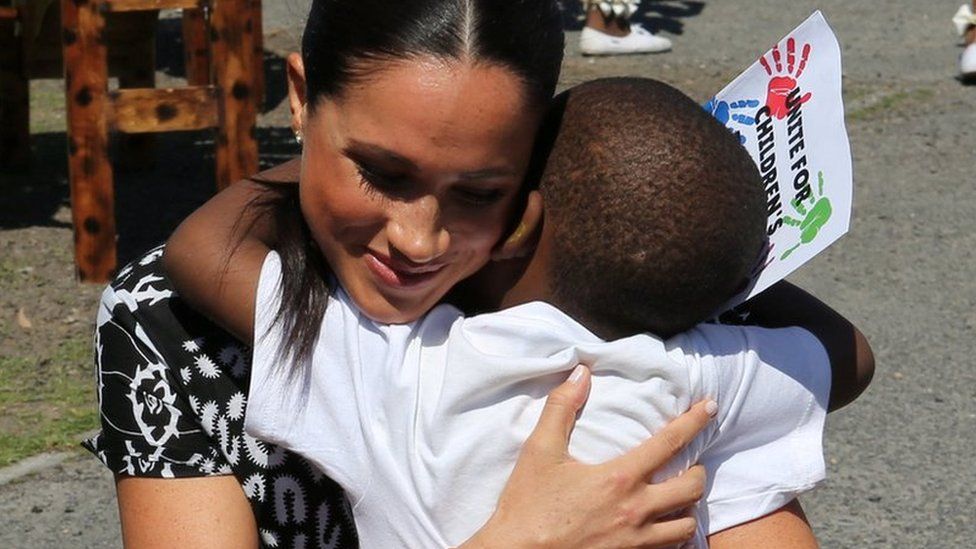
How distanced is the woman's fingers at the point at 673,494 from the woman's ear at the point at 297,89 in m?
0.59

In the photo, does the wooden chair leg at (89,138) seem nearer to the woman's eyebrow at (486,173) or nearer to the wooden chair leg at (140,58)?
the wooden chair leg at (140,58)

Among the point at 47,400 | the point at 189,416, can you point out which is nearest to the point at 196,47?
the point at 47,400

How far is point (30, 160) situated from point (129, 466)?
5638 mm

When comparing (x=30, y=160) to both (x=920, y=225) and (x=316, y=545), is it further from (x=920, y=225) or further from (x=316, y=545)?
(x=316, y=545)

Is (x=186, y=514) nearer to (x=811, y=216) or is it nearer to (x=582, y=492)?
(x=582, y=492)

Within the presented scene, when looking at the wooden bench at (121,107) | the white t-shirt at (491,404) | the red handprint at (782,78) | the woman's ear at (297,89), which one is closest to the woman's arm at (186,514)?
the white t-shirt at (491,404)

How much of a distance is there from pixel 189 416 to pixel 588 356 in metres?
0.54

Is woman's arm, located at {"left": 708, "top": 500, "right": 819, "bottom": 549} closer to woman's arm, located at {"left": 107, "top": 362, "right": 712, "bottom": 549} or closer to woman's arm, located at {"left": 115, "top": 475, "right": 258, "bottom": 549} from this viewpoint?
woman's arm, located at {"left": 107, "top": 362, "right": 712, "bottom": 549}

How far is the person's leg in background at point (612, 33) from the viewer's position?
9000 mm

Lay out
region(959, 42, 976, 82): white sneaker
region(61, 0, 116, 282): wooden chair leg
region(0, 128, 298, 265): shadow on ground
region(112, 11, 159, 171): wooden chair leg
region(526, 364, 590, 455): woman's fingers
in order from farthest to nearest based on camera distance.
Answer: region(959, 42, 976, 82): white sneaker, region(112, 11, 159, 171): wooden chair leg, region(0, 128, 298, 265): shadow on ground, region(61, 0, 116, 282): wooden chair leg, region(526, 364, 590, 455): woman's fingers

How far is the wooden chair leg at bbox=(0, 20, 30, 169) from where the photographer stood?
22.5 feet

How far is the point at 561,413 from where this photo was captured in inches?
69.2

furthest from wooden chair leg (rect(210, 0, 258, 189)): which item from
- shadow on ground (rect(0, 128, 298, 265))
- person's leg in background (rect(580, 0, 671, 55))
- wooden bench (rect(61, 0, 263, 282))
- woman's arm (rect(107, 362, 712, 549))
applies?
woman's arm (rect(107, 362, 712, 549))

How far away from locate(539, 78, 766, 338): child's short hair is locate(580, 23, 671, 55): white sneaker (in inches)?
288
